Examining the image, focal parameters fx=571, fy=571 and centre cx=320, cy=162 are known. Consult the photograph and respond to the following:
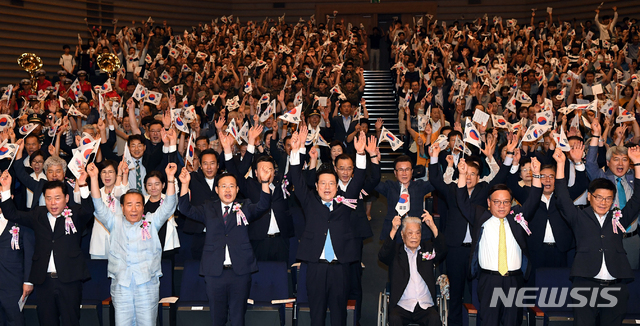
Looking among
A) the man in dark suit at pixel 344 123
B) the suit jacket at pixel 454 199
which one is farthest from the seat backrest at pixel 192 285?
the man in dark suit at pixel 344 123

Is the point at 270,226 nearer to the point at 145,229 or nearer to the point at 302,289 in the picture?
the point at 302,289

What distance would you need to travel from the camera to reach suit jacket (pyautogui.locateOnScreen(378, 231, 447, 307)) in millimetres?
5375

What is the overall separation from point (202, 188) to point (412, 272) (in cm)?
253

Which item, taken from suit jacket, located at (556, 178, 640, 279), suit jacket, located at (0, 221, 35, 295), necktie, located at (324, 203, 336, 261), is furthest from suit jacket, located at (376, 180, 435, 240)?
suit jacket, located at (0, 221, 35, 295)

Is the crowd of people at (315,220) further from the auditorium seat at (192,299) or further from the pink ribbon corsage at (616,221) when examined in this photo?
the auditorium seat at (192,299)

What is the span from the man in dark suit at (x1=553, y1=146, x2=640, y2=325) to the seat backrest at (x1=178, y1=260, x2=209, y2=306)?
11.7 feet

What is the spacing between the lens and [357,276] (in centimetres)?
610

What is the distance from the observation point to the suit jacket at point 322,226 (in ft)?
17.8

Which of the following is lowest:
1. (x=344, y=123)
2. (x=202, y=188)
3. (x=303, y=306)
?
(x=303, y=306)

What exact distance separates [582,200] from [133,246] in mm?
5027

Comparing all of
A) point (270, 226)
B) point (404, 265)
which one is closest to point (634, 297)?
point (404, 265)

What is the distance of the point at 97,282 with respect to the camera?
598 cm

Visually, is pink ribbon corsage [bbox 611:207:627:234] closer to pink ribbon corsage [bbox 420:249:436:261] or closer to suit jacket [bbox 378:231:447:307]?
suit jacket [bbox 378:231:447:307]

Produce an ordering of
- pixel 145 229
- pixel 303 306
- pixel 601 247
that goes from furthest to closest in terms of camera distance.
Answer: pixel 303 306 → pixel 145 229 → pixel 601 247
